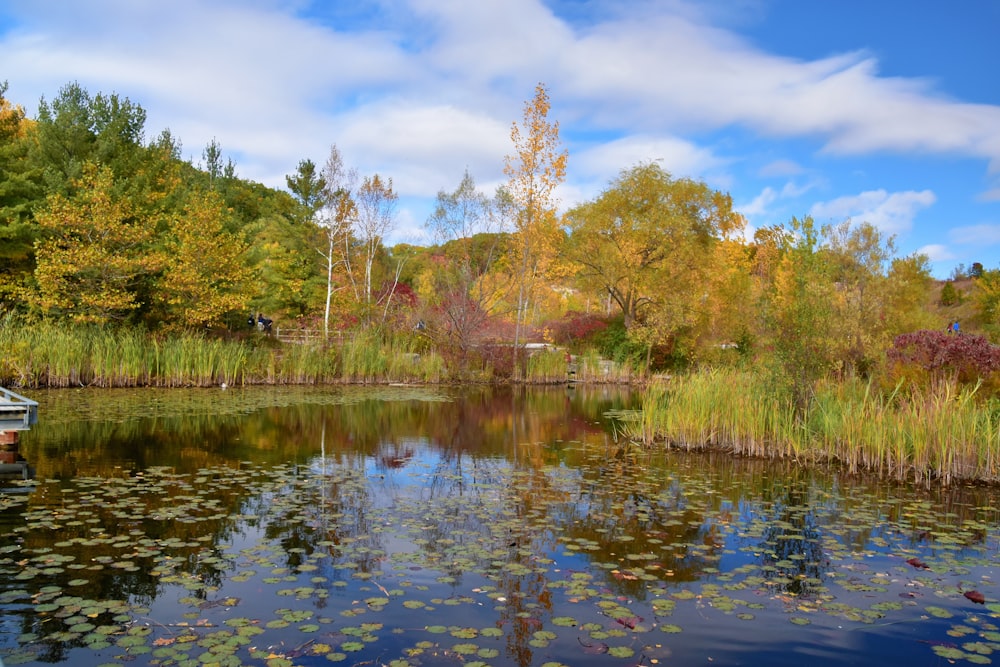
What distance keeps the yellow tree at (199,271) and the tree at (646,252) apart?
1565 cm

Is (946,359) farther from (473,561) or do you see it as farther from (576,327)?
(576,327)

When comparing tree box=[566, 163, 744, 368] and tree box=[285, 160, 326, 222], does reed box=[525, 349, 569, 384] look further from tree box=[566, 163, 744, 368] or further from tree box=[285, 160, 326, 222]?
tree box=[285, 160, 326, 222]

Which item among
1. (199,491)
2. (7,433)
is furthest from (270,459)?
(7,433)

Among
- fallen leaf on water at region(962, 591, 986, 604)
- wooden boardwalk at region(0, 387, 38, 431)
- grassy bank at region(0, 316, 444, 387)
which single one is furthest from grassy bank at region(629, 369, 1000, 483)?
grassy bank at region(0, 316, 444, 387)

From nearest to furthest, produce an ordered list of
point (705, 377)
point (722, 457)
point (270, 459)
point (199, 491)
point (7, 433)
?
point (199, 491) < point (7, 433) < point (270, 459) < point (722, 457) < point (705, 377)

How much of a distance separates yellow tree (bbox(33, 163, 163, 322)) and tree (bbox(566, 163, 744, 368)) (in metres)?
18.8

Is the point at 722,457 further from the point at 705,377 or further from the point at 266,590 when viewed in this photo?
the point at 266,590

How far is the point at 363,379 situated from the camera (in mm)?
24531

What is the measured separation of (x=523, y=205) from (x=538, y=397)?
9300 mm

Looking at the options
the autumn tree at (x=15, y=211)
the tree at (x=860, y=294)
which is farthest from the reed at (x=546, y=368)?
the autumn tree at (x=15, y=211)

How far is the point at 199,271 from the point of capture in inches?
954

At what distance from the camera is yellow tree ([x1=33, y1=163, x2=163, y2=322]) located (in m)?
20.9

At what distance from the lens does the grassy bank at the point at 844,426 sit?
32.3 ft

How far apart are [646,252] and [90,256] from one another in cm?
2225
